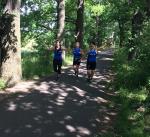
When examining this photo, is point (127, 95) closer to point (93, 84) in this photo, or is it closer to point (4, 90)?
point (93, 84)

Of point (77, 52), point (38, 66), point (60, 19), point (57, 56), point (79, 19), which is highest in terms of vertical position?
point (79, 19)

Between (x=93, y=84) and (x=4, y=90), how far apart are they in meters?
4.34

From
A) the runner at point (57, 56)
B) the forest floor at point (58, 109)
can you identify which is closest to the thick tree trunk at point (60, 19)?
the runner at point (57, 56)

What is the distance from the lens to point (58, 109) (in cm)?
1210

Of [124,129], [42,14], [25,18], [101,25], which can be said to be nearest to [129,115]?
[124,129]

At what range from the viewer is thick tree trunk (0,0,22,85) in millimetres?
15984

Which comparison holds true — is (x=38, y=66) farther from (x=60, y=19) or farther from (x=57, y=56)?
(x=60, y=19)

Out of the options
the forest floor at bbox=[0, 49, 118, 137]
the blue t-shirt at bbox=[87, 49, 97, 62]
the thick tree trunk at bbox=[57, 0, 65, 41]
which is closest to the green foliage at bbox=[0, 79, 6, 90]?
the forest floor at bbox=[0, 49, 118, 137]

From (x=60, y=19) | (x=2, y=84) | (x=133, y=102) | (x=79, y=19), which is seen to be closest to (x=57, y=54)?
(x=2, y=84)

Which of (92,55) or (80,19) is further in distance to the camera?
(80,19)

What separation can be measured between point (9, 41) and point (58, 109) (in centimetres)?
508

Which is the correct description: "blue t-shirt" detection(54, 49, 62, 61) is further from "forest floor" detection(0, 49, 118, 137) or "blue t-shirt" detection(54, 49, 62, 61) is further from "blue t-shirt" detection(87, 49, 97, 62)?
"blue t-shirt" detection(87, 49, 97, 62)

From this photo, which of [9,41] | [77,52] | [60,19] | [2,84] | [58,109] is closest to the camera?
[58,109]

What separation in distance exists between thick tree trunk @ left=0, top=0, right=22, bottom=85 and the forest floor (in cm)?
68
